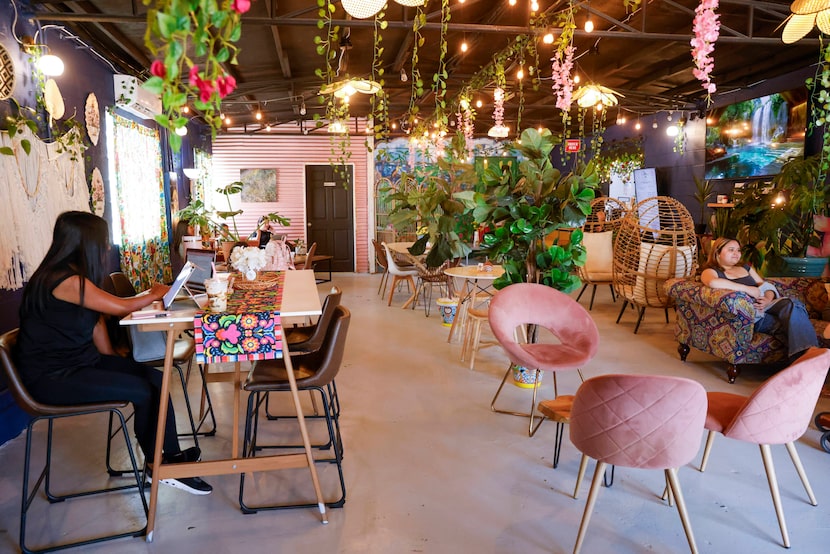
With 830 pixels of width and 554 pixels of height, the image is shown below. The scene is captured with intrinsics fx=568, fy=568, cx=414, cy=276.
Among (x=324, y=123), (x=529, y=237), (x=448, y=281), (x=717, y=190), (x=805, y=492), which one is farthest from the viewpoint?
(x=324, y=123)

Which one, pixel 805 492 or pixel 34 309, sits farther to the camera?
pixel 805 492

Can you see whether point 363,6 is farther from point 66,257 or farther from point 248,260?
point 66,257

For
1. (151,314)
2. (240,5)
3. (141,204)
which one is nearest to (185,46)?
(240,5)

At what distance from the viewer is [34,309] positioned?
2629 millimetres

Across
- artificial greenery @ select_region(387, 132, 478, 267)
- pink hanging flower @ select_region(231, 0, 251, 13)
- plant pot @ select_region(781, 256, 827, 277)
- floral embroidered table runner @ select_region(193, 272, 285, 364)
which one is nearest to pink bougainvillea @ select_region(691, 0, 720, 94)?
artificial greenery @ select_region(387, 132, 478, 267)

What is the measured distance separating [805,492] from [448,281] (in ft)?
15.4

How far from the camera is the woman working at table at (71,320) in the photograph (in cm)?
262

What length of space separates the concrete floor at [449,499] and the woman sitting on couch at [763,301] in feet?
1.69

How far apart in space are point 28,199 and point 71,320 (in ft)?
6.48

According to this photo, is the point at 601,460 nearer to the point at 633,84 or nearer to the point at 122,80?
the point at 122,80

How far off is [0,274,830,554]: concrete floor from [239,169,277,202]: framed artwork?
853 cm

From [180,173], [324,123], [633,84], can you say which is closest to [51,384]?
[180,173]

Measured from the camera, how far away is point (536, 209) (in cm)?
398

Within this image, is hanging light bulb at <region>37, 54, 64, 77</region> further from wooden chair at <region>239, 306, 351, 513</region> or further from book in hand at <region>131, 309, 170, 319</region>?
wooden chair at <region>239, 306, 351, 513</region>
